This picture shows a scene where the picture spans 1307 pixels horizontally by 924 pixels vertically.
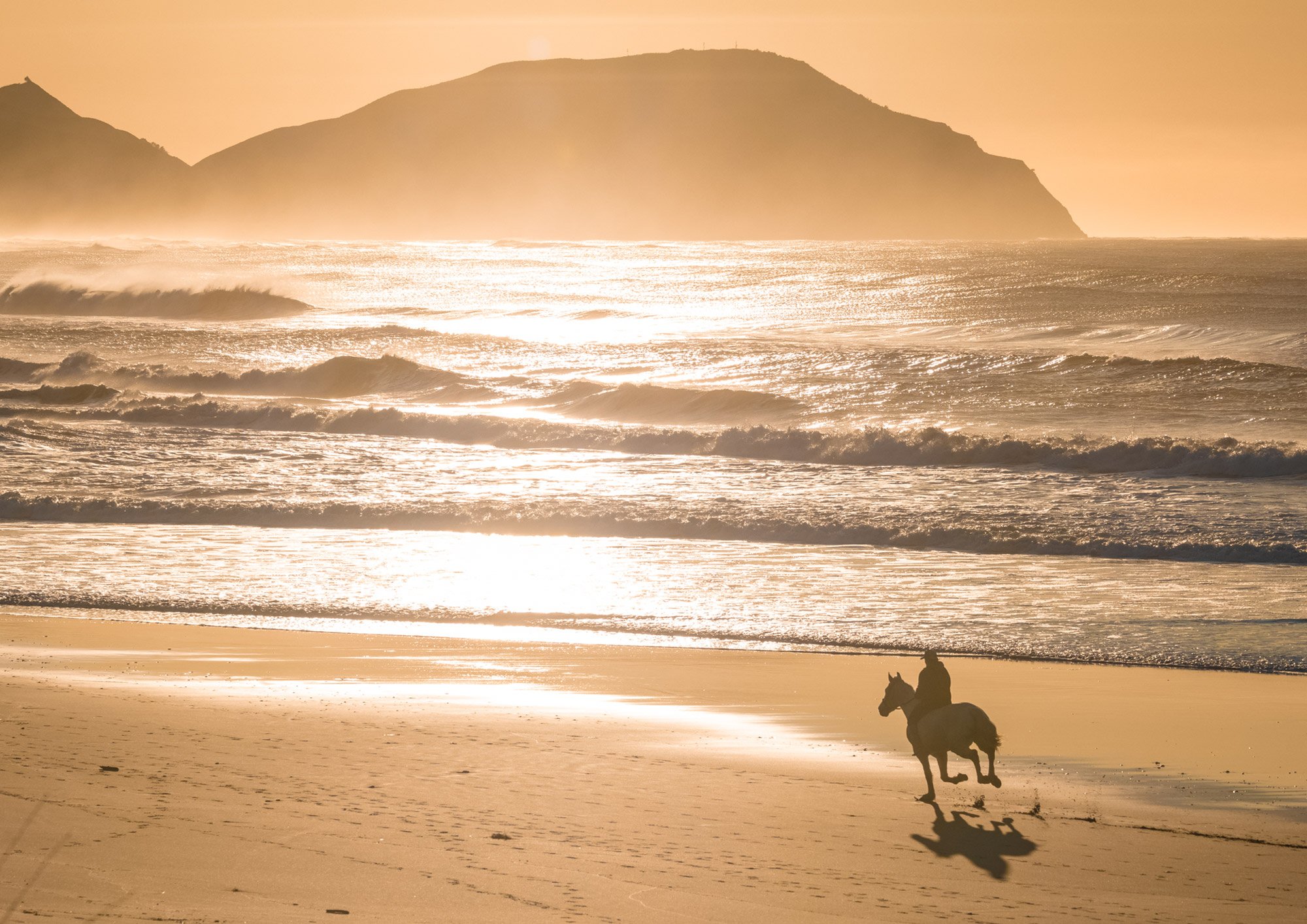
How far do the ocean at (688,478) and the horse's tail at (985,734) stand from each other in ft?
14.8

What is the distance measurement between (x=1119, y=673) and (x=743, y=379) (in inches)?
1064

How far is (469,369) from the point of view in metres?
41.2

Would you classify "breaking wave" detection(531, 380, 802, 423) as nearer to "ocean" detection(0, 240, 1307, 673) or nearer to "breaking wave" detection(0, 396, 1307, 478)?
"ocean" detection(0, 240, 1307, 673)

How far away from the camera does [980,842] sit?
671cm

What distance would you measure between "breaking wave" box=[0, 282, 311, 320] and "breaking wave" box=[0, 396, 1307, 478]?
31584 millimetres

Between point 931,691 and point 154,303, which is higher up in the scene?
point 154,303

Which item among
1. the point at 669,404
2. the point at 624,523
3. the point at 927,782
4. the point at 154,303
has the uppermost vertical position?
the point at 154,303

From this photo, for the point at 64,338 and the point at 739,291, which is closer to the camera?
the point at 64,338

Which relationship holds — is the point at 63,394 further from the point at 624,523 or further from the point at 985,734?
the point at 985,734

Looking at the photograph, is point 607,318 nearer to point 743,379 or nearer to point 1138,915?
point 743,379

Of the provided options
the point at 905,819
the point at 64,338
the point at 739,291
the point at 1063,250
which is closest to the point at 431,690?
the point at 905,819

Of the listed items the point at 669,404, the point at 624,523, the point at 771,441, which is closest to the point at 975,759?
the point at 624,523

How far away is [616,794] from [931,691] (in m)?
1.90

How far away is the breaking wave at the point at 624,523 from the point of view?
16.6m
